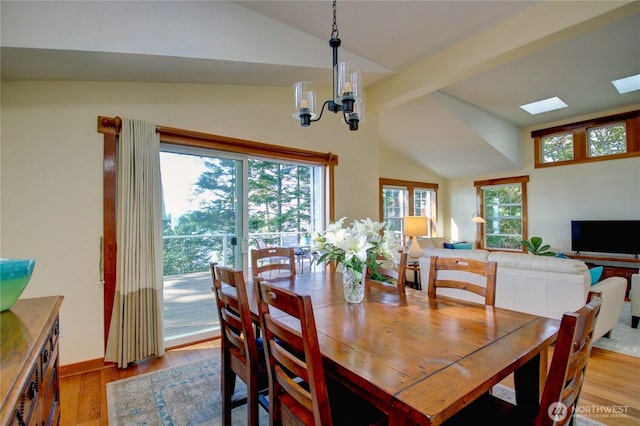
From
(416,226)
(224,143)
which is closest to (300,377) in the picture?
(224,143)

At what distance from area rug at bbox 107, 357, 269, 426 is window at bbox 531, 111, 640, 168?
716 centimetres

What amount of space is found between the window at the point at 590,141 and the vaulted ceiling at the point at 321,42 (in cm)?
150

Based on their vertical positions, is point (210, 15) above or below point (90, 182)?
above

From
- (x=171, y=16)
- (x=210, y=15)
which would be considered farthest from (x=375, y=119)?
(x=171, y=16)

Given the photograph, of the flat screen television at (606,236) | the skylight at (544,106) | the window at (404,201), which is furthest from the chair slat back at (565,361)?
the window at (404,201)

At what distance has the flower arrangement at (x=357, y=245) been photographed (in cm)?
169

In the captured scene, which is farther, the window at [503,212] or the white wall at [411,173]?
the white wall at [411,173]

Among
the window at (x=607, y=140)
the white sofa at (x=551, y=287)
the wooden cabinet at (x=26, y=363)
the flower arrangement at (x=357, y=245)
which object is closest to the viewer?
the wooden cabinet at (x=26, y=363)

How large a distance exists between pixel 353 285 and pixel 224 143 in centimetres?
232

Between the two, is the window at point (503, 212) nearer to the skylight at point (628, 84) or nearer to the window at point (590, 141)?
the window at point (590, 141)

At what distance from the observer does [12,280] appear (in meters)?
1.11

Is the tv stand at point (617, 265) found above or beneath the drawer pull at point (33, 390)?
beneath

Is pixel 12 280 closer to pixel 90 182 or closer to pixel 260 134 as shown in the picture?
pixel 90 182

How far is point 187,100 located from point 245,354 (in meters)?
2.59
